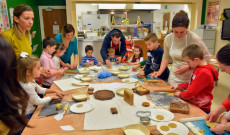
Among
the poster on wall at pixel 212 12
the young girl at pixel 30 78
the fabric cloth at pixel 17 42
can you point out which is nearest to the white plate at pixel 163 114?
the young girl at pixel 30 78

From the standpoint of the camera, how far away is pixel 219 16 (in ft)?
16.1

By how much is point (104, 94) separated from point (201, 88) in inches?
34.1

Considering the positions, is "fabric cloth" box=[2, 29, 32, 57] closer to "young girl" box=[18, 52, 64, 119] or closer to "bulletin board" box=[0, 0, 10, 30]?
"young girl" box=[18, 52, 64, 119]

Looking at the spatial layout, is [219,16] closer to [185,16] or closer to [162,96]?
[185,16]

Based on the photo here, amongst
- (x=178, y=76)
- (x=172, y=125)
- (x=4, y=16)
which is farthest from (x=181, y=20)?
(x=4, y=16)

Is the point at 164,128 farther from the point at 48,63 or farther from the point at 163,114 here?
the point at 48,63

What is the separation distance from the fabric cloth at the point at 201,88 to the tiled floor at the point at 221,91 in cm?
186

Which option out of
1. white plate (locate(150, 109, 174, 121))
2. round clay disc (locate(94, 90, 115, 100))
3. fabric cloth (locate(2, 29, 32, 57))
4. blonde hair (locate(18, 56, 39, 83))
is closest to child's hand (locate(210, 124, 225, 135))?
white plate (locate(150, 109, 174, 121))

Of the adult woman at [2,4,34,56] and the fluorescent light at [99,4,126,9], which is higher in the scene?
the fluorescent light at [99,4,126,9]

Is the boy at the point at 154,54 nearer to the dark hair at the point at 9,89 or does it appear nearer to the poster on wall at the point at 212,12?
the dark hair at the point at 9,89

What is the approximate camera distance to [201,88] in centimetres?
149

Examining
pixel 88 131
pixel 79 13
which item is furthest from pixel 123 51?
pixel 79 13

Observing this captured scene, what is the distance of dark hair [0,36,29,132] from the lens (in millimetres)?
645

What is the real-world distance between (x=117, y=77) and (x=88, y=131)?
122cm
